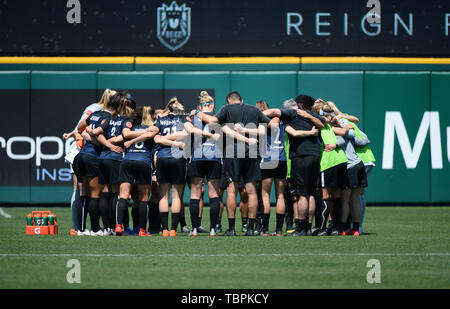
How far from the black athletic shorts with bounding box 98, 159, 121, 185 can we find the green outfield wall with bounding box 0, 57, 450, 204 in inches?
290

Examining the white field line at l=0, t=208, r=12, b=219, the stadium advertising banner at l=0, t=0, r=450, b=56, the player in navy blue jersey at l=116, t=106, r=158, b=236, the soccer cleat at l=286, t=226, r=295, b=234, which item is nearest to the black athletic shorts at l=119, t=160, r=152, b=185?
the player in navy blue jersey at l=116, t=106, r=158, b=236

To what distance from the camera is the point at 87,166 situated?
421 inches

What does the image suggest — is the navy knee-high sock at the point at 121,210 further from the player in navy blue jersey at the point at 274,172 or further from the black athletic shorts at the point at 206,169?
the player in navy blue jersey at the point at 274,172

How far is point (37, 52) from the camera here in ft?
58.3

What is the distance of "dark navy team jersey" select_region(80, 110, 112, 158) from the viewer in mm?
10703

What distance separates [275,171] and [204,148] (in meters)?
1.02

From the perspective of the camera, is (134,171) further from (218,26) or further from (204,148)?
(218,26)

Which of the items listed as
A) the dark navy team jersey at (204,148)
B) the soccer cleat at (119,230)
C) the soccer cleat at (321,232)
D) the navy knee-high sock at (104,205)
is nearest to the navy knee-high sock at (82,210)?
A: the navy knee-high sock at (104,205)

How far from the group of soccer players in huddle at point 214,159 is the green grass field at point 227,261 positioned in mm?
469

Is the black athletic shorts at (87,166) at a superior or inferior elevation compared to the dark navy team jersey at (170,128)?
inferior

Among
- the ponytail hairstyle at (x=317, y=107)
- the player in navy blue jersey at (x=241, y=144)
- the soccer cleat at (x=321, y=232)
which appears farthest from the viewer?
the ponytail hairstyle at (x=317, y=107)

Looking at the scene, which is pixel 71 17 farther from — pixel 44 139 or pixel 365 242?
pixel 365 242

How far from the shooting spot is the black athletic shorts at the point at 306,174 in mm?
10625

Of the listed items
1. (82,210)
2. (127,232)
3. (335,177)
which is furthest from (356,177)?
(82,210)
